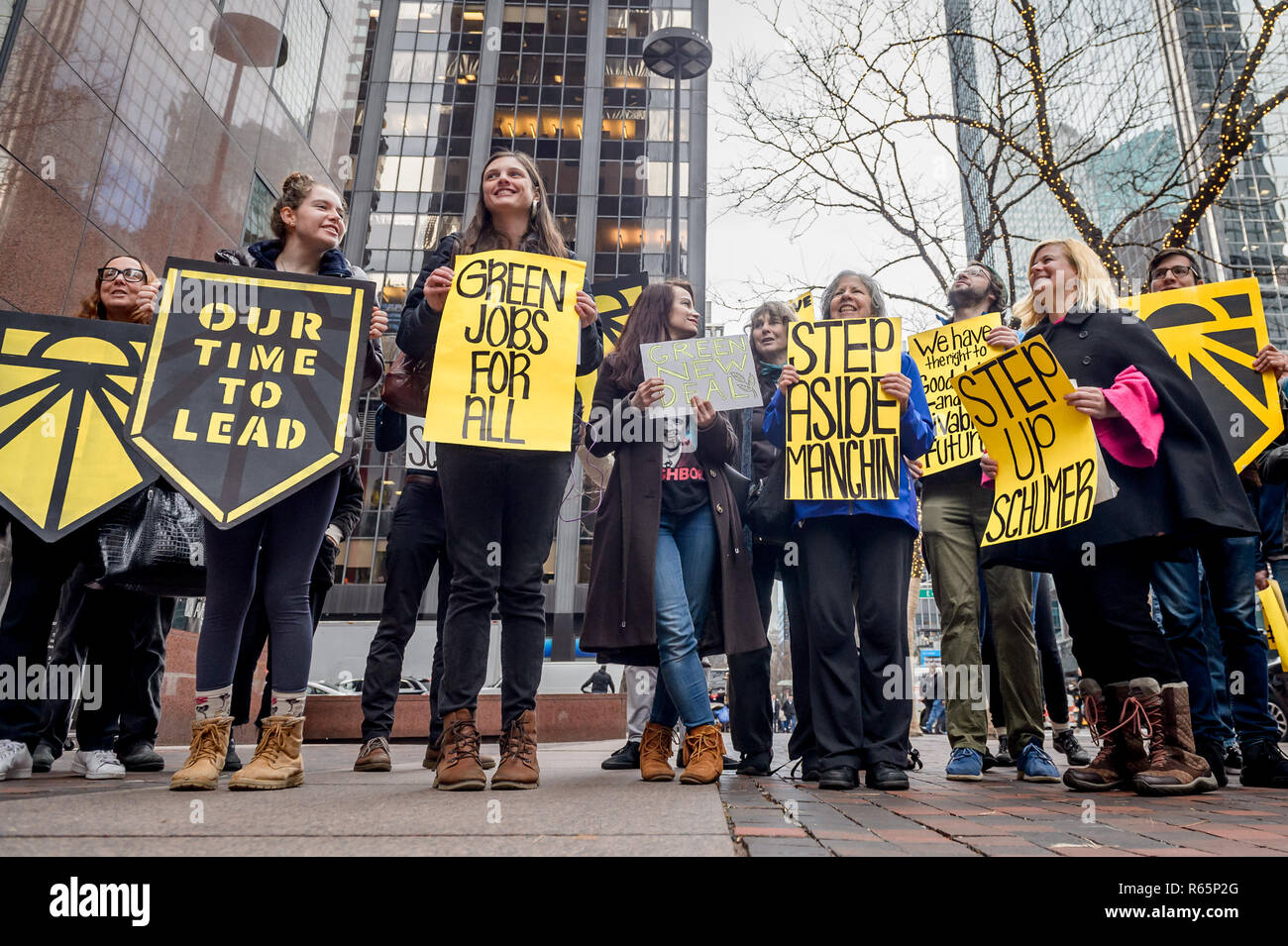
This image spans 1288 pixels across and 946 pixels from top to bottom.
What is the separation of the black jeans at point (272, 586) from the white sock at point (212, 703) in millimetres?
22

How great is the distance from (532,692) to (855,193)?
11.5m

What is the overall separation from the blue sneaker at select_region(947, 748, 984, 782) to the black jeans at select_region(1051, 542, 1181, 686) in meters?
0.82

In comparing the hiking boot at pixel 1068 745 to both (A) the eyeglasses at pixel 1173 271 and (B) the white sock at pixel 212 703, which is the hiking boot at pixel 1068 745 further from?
(B) the white sock at pixel 212 703

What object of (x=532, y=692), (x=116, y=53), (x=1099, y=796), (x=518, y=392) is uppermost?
(x=116, y=53)

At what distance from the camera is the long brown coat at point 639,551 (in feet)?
11.7

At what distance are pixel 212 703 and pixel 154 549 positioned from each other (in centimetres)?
110

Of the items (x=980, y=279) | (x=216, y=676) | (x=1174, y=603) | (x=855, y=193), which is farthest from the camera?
(x=855, y=193)

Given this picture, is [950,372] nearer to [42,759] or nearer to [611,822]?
[611,822]

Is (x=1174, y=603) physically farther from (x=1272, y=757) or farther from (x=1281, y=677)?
(x=1281, y=677)

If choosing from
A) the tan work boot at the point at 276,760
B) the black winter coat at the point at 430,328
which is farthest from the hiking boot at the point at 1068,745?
the tan work boot at the point at 276,760

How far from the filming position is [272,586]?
9.93 ft

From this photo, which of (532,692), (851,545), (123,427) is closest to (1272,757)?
(851,545)

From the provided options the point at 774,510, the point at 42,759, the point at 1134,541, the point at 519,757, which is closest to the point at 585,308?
the point at 774,510

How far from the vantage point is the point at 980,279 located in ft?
16.7
